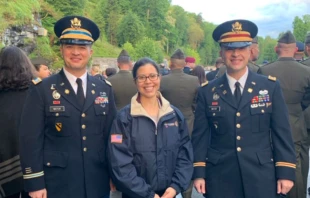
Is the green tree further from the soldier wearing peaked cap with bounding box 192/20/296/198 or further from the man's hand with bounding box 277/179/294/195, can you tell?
the man's hand with bounding box 277/179/294/195

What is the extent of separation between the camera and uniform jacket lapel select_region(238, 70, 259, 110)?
9.74 ft

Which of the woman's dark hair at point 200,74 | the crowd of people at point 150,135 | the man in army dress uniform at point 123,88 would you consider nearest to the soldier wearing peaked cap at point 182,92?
the man in army dress uniform at point 123,88

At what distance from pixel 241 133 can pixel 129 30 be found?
5246cm

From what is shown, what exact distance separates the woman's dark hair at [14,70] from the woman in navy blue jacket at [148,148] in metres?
1.13

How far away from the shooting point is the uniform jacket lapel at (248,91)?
2.97m

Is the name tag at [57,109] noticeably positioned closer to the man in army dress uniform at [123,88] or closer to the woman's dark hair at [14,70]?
the woman's dark hair at [14,70]

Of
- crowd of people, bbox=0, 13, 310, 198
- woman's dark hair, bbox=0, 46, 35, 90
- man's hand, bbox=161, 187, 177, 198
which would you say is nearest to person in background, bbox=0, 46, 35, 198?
woman's dark hair, bbox=0, 46, 35, 90

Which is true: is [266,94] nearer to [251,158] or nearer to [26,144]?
[251,158]

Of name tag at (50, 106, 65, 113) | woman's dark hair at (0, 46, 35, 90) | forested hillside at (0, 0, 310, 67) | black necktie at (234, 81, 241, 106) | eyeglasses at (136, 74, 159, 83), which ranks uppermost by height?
forested hillside at (0, 0, 310, 67)

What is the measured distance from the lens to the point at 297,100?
4520 millimetres

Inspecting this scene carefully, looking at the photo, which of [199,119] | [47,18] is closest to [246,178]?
[199,119]

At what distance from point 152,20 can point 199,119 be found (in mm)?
69023

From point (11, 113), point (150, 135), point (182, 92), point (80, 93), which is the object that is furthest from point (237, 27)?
point (182, 92)

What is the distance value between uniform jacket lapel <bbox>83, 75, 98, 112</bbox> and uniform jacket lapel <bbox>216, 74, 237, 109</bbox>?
106cm
